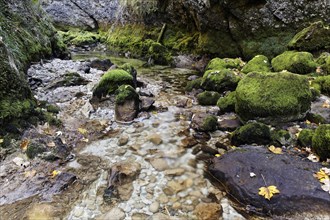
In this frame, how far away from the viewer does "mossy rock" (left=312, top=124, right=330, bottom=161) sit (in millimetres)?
4305

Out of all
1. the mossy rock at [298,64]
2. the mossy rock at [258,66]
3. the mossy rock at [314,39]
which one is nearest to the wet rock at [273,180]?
the mossy rock at [298,64]

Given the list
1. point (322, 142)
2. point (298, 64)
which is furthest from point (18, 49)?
point (298, 64)

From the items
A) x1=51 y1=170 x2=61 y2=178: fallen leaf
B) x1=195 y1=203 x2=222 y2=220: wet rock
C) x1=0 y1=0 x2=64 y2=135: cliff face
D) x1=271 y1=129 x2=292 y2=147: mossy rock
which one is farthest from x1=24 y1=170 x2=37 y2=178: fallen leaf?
x1=271 y1=129 x2=292 y2=147: mossy rock

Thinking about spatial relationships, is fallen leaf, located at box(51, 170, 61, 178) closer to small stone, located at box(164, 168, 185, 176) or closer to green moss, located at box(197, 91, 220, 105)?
small stone, located at box(164, 168, 185, 176)

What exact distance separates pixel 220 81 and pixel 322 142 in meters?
4.90

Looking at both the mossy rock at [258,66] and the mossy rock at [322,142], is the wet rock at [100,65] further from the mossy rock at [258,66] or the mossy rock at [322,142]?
the mossy rock at [322,142]

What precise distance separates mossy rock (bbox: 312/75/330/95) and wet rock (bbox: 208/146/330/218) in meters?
3.93

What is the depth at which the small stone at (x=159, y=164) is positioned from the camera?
4887 millimetres

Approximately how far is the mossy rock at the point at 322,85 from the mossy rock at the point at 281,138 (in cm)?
320

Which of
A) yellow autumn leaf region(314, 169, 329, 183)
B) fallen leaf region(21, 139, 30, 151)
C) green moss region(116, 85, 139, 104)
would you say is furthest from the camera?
green moss region(116, 85, 139, 104)

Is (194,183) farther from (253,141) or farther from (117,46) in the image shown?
(117,46)

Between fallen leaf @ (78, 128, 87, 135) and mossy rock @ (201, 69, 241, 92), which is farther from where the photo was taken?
mossy rock @ (201, 69, 241, 92)

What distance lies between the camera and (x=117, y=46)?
22.0m

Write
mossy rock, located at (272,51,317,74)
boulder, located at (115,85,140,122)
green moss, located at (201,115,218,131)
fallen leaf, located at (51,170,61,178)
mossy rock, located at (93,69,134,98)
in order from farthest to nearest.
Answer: mossy rock, located at (272,51,317,74)
mossy rock, located at (93,69,134,98)
boulder, located at (115,85,140,122)
green moss, located at (201,115,218,131)
fallen leaf, located at (51,170,61,178)
